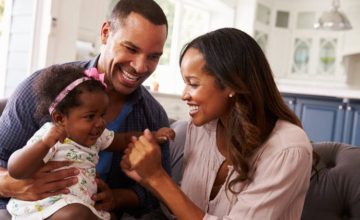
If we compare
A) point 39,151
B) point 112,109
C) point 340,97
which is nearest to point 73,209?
point 39,151

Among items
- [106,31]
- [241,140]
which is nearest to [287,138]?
[241,140]

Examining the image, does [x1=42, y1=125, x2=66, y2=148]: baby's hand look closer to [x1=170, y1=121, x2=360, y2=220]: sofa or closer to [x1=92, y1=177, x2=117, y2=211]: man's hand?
[x1=92, y1=177, x2=117, y2=211]: man's hand

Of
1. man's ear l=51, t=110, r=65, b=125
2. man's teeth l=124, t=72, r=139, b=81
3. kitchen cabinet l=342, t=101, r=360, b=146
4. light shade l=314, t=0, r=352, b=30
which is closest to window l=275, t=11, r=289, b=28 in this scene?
light shade l=314, t=0, r=352, b=30

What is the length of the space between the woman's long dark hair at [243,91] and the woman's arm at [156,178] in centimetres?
15

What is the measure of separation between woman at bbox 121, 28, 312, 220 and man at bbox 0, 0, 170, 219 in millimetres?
135

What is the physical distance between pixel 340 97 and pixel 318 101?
0.27 metres

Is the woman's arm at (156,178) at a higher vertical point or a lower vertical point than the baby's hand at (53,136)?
lower

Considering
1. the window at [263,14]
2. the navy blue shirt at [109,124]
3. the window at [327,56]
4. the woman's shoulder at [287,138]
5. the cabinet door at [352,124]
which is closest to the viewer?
the woman's shoulder at [287,138]

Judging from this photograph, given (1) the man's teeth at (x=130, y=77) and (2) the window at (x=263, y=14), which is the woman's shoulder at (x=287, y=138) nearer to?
(1) the man's teeth at (x=130, y=77)

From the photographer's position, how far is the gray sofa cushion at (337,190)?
1437mm

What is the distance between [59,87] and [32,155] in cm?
22

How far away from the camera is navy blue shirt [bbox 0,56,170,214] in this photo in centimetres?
130

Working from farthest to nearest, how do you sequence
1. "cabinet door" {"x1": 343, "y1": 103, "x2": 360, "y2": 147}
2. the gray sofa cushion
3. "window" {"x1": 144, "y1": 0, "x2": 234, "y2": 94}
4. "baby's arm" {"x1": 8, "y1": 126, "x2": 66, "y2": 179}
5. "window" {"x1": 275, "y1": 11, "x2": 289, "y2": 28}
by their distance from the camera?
1. "window" {"x1": 275, "y1": 11, "x2": 289, "y2": 28}
2. "window" {"x1": 144, "y1": 0, "x2": 234, "y2": 94}
3. "cabinet door" {"x1": 343, "y1": 103, "x2": 360, "y2": 147}
4. the gray sofa cushion
5. "baby's arm" {"x1": 8, "y1": 126, "x2": 66, "y2": 179}

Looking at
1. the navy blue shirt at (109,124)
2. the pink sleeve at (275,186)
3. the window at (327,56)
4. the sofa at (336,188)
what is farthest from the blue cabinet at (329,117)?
the pink sleeve at (275,186)
